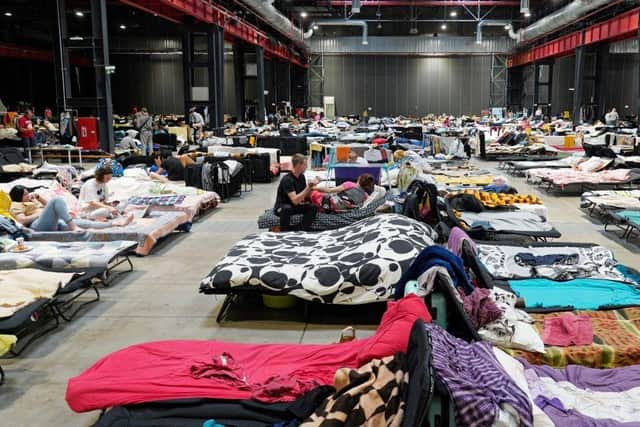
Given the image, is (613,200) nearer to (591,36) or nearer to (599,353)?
(599,353)

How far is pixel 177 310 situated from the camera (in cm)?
609

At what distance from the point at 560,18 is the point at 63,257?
76.4ft

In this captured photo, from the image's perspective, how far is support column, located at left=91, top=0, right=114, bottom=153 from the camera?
49.4ft

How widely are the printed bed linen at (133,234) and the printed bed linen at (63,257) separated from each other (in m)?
0.78

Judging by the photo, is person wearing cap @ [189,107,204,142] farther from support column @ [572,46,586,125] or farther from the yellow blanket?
support column @ [572,46,586,125]

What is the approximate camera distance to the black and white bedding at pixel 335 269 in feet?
17.9

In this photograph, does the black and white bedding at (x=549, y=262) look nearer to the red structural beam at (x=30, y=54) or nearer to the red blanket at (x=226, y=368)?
the red blanket at (x=226, y=368)

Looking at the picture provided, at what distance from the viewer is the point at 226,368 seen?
13.4 feet

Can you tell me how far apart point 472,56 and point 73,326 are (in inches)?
1462

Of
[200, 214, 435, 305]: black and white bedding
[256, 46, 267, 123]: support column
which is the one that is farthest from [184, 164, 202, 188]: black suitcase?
[256, 46, 267, 123]: support column

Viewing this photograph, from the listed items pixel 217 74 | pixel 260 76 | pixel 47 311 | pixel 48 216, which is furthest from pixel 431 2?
pixel 47 311

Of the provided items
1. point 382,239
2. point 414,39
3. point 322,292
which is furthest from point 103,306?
point 414,39

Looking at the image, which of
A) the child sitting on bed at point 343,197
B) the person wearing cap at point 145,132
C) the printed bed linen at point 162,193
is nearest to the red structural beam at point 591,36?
the child sitting on bed at point 343,197

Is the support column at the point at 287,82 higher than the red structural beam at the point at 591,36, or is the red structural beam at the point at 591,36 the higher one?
the red structural beam at the point at 591,36
